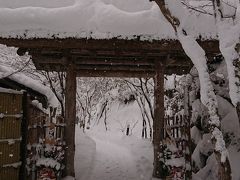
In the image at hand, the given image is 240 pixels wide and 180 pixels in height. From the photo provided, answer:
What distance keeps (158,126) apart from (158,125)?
0.09 feet

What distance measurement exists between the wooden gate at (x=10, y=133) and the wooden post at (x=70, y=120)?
1.80m

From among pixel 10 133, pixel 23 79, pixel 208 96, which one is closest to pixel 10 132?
pixel 10 133

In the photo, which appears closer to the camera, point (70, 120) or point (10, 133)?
point (10, 133)

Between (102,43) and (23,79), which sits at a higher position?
(102,43)

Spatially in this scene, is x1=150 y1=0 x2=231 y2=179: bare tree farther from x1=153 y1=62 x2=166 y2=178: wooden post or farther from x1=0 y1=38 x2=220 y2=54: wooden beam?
x1=153 y1=62 x2=166 y2=178: wooden post

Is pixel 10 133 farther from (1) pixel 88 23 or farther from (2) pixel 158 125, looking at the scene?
(2) pixel 158 125

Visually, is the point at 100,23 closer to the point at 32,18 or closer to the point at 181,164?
the point at 32,18

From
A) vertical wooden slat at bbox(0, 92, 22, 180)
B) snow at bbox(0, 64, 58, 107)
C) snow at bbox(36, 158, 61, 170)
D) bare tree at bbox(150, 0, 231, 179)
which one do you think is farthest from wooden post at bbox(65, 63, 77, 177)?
bare tree at bbox(150, 0, 231, 179)

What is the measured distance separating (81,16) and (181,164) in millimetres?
4112

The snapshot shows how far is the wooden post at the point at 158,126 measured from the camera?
32.4 feet

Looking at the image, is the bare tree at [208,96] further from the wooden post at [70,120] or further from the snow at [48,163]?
the wooden post at [70,120]

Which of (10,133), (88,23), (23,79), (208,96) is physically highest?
(88,23)

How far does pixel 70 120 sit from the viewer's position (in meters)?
9.75

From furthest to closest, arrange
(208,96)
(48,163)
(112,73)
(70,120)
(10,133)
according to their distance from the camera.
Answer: (112,73) → (70,120) → (48,163) → (10,133) → (208,96)
